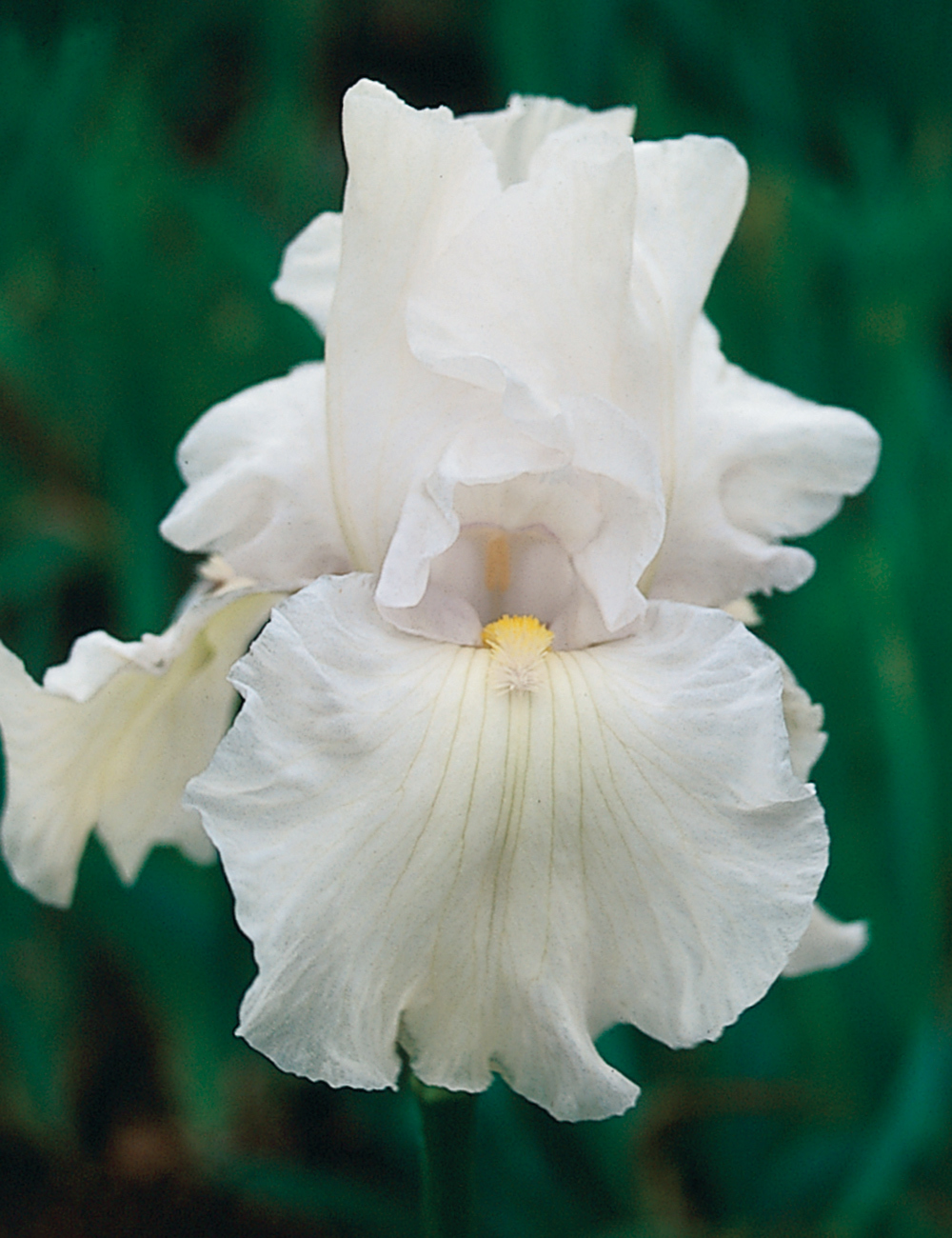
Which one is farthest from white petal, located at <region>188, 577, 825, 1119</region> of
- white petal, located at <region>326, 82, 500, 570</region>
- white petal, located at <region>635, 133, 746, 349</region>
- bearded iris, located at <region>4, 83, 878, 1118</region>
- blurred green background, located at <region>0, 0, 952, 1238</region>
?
blurred green background, located at <region>0, 0, 952, 1238</region>

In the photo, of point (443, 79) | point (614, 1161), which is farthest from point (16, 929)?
point (443, 79)

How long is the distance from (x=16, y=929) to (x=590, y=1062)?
108 centimetres

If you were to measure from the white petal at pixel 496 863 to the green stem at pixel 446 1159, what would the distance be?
3.2 inches

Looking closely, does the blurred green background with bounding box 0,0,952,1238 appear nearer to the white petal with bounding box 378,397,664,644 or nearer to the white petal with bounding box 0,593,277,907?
the white petal with bounding box 0,593,277,907

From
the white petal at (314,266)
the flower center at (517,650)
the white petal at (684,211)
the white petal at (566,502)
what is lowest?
the flower center at (517,650)

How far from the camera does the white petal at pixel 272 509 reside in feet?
2.76

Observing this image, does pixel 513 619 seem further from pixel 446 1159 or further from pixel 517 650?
pixel 446 1159

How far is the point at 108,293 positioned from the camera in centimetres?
174

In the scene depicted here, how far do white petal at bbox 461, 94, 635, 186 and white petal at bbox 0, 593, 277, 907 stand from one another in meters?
0.33

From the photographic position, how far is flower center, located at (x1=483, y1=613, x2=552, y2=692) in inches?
28.7

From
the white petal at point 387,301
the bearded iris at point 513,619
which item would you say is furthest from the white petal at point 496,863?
the white petal at point 387,301

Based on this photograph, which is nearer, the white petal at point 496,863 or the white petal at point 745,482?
the white petal at point 496,863

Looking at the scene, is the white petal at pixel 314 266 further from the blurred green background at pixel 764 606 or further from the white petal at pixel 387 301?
the blurred green background at pixel 764 606

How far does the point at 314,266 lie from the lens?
91cm
